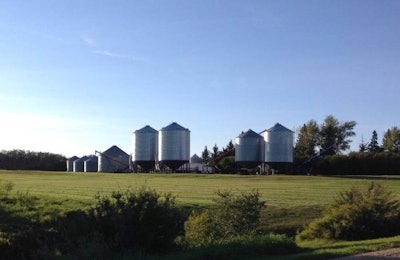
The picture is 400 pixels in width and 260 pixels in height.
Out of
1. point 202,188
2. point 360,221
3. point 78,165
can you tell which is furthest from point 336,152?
point 360,221

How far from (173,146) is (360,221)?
7664 cm

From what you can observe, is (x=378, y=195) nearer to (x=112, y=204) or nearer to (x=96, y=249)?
(x=112, y=204)

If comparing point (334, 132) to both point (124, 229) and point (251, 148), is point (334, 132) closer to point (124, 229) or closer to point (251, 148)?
point (251, 148)

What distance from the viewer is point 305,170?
3920 inches

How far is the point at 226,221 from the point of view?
769 inches

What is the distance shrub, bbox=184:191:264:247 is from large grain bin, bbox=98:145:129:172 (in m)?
94.9

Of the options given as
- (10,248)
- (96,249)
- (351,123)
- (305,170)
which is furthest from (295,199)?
(351,123)

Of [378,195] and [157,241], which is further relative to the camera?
[378,195]

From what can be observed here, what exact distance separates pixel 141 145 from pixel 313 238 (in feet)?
267

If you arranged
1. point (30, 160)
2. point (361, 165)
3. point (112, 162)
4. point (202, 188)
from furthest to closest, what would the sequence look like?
point (30, 160), point (112, 162), point (361, 165), point (202, 188)

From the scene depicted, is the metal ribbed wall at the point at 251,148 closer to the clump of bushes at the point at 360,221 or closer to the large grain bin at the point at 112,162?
the large grain bin at the point at 112,162

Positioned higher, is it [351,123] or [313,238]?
[351,123]

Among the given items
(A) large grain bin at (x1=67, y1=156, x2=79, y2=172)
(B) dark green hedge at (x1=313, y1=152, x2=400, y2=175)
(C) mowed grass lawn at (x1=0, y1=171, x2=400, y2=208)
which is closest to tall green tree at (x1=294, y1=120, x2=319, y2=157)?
(B) dark green hedge at (x1=313, y1=152, x2=400, y2=175)

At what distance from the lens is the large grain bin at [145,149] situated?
3981 inches
